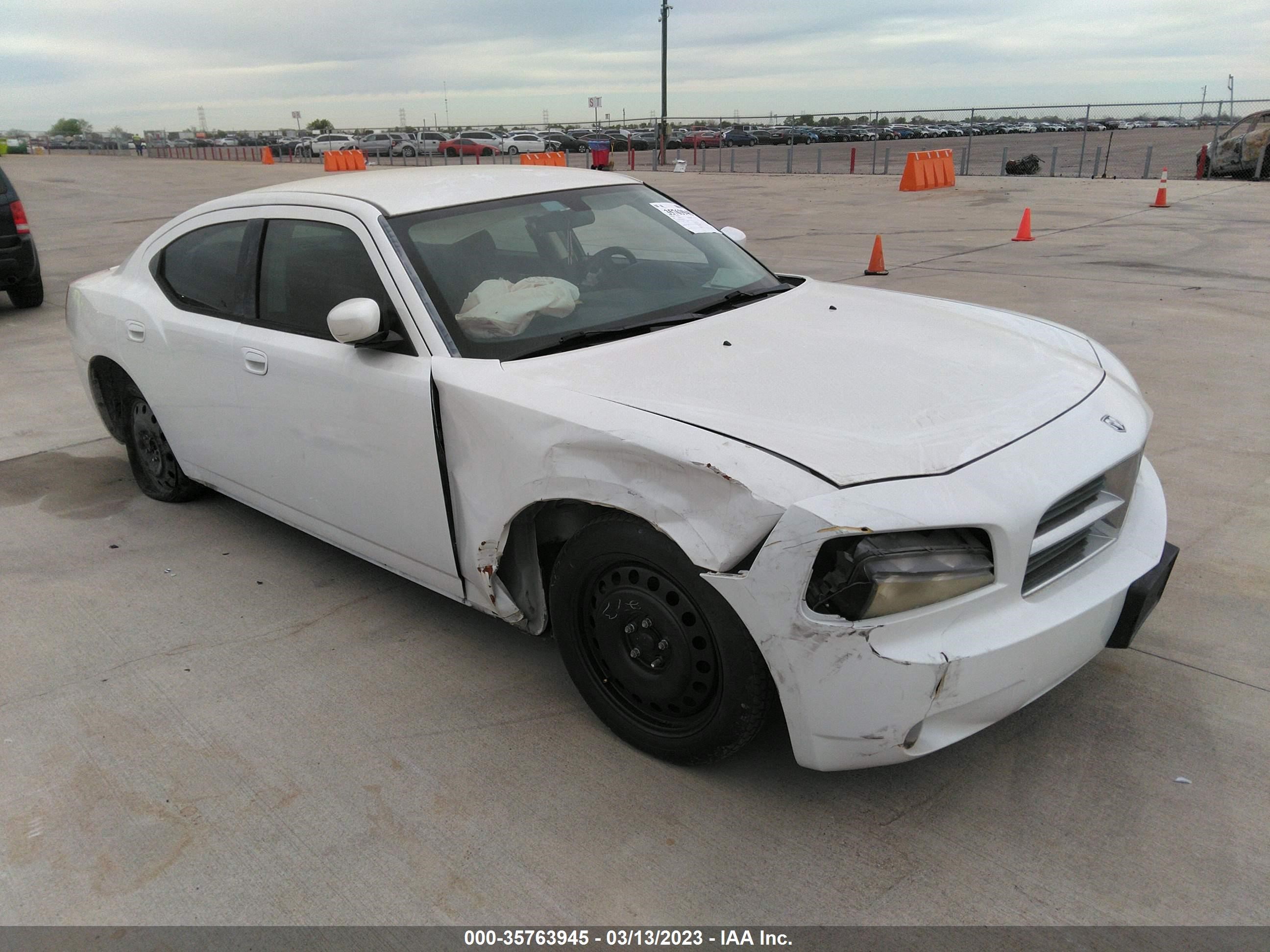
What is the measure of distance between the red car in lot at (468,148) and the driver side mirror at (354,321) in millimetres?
46738

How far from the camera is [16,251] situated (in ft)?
31.8

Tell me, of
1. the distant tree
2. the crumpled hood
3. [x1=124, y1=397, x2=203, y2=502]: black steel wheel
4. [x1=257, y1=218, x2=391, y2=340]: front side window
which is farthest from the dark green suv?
the distant tree

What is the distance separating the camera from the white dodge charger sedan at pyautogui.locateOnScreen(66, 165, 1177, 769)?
7.29 feet

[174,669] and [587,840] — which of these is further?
[174,669]

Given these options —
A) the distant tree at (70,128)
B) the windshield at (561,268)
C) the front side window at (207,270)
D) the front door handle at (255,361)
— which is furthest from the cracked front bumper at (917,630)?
the distant tree at (70,128)

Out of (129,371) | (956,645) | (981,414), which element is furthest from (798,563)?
(129,371)

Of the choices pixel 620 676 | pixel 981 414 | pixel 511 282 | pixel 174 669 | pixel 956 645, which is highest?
pixel 511 282

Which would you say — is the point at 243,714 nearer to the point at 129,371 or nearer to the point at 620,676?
the point at 620,676

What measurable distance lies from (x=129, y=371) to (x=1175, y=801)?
174 inches

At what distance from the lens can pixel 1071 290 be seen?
361 inches

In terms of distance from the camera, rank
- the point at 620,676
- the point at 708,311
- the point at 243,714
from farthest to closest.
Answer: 1. the point at 708,311
2. the point at 243,714
3. the point at 620,676

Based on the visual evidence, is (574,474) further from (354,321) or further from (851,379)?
(354,321)

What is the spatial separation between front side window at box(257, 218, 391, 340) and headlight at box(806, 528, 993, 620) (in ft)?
5.67

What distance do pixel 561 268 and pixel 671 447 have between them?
125cm
